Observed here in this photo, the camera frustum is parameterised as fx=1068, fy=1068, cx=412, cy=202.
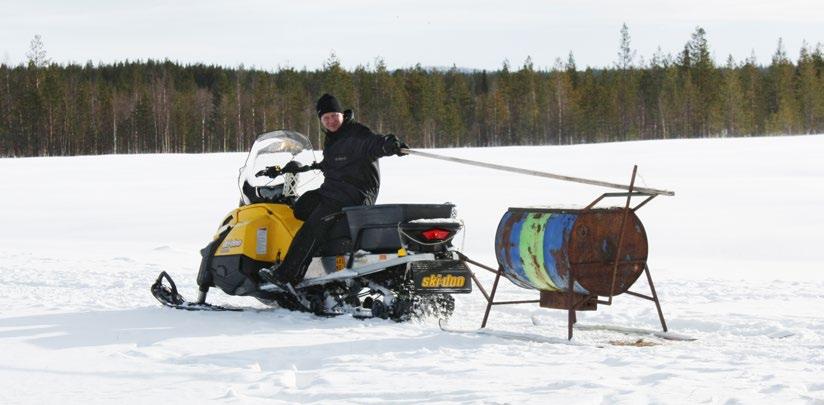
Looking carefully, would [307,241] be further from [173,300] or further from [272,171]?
[173,300]

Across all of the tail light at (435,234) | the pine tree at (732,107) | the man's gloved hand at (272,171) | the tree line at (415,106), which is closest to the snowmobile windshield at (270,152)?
the man's gloved hand at (272,171)

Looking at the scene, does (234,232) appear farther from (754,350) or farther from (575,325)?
(754,350)

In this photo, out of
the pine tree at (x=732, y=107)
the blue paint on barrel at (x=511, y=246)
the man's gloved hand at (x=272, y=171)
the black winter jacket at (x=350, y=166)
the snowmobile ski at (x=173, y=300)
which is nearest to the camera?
the blue paint on barrel at (x=511, y=246)

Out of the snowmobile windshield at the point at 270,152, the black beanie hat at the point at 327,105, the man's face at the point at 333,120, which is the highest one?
the black beanie hat at the point at 327,105

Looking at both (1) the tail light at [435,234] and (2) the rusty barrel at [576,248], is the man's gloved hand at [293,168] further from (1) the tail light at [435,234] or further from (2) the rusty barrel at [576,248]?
(2) the rusty barrel at [576,248]

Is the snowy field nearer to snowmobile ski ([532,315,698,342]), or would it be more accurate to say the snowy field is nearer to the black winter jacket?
snowmobile ski ([532,315,698,342])

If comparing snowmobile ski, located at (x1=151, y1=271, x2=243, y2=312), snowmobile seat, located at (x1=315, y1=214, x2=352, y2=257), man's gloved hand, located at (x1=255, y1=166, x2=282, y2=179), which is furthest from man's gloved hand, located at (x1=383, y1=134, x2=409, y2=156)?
snowmobile ski, located at (x1=151, y1=271, x2=243, y2=312)

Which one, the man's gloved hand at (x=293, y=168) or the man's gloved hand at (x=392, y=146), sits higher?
the man's gloved hand at (x=392, y=146)

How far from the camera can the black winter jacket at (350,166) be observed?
7.93 metres

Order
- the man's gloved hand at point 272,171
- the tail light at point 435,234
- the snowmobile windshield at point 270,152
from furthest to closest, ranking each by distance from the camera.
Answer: the snowmobile windshield at point 270,152 < the man's gloved hand at point 272,171 < the tail light at point 435,234

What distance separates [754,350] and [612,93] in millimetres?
86395

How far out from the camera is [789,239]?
15.5 meters

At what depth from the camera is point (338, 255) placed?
805cm

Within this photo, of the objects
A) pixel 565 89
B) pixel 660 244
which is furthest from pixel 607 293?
pixel 565 89
